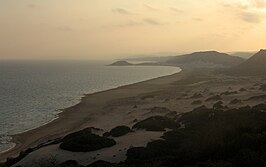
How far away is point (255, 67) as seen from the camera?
4587 inches

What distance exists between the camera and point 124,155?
23.7 meters

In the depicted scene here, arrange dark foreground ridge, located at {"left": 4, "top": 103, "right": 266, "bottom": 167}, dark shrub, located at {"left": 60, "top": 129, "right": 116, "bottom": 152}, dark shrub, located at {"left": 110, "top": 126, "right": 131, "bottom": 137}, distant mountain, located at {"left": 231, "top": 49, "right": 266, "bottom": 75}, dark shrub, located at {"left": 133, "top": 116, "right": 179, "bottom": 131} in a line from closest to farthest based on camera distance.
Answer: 1. dark foreground ridge, located at {"left": 4, "top": 103, "right": 266, "bottom": 167}
2. dark shrub, located at {"left": 60, "top": 129, "right": 116, "bottom": 152}
3. dark shrub, located at {"left": 110, "top": 126, "right": 131, "bottom": 137}
4. dark shrub, located at {"left": 133, "top": 116, "right": 179, "bottom": 131}
5. distant mountain, located at {"left": 231, "top": 49, "right": 266, "bottom": 75}

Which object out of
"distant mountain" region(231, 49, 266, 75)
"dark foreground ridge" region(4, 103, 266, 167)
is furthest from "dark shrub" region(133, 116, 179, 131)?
"distant mountain" region(231, 49, 266, 75)

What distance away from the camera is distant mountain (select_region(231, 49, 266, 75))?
11030 centimetres

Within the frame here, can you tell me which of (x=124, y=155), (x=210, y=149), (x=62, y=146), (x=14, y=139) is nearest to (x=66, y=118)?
(x=14, y=139)

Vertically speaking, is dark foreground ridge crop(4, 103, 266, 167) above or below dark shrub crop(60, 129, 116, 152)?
above

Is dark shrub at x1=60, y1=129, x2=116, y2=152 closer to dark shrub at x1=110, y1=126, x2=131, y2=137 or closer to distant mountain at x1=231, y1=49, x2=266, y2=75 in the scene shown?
dark shrub at x1=110, y1=126, x2=131, y2=137

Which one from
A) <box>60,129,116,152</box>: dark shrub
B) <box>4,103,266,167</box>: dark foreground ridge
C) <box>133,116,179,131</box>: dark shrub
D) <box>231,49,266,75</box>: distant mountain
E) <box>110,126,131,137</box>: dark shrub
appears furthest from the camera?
<box>231,49,266,75</box>: distant mountain

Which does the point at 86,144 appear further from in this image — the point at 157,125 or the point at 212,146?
the point at 212,146

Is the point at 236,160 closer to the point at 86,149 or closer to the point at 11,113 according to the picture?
the point at 86,149

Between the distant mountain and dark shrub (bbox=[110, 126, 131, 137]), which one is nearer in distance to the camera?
dark shrub (bbox=[110, 126, 131, 137])

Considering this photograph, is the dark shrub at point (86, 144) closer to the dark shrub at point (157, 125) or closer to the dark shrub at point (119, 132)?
the dark shrub at point (119, 132)

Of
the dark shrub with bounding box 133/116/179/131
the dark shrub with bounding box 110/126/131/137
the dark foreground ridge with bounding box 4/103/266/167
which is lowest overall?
the dark shrub with bounding box 110/126/131/137

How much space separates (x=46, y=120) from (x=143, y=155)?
33.1 metres
